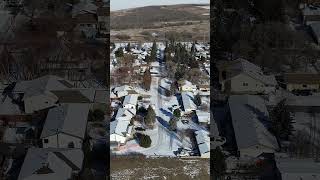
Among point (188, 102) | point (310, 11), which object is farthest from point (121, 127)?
point (310, 11)

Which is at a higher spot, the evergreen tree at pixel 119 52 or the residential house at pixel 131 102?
the evergreen tree at pixel 119 52

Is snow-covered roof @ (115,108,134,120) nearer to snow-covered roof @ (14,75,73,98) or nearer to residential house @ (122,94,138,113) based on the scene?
residential house @ (122,94,138,113)

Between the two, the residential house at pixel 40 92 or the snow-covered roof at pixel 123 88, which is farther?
the residential house at pixel 40 92

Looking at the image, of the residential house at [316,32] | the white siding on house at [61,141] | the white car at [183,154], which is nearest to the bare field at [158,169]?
the white car at [183,154]

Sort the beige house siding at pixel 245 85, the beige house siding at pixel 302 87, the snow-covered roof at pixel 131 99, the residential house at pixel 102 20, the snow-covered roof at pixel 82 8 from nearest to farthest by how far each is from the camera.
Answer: the snow-covered roof at pixel 131 99 < the beige house siding at pixel 245 85 < the beige house siding at pixel 302 87 < the residential house at pixel 102 20 < the snow-covered roof at pixel 82 8

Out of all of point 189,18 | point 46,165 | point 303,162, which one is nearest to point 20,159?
point 46,165

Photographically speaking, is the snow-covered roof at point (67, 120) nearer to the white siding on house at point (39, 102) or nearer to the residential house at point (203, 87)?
the white siding on house at point (39, 102)

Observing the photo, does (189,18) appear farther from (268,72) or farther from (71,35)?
(71,35)

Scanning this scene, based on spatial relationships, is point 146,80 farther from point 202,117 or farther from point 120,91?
point 202,117
